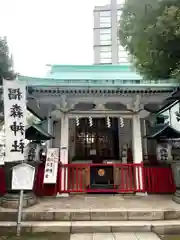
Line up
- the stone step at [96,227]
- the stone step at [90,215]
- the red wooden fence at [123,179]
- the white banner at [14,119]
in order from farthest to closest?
1. the red wooden fence at [123,179]
2. the stone step at [90,215]
3. the white banner at [14,119]
4. the stone step at [96,227]

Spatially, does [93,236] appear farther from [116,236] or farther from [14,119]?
[14,119]

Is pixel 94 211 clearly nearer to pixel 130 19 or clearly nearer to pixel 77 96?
pixel 77 96

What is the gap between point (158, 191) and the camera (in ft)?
24.6

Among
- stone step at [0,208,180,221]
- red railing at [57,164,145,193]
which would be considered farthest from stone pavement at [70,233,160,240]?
red railing at [57,164,145,193]

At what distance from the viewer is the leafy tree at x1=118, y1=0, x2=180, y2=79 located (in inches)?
177

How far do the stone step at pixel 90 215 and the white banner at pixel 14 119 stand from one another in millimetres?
1503

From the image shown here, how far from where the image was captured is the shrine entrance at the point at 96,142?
1037cm

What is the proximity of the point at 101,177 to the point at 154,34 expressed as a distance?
5.11 m

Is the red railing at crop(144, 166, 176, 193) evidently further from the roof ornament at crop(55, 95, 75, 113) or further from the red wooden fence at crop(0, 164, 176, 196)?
the roof ornament at crop(55, 95, 75, 113)

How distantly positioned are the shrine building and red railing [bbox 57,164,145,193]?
29cm

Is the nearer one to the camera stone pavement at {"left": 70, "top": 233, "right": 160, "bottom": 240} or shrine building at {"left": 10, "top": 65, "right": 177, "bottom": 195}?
stone pavement at {"left": 70, "top": 233, "right": 160, "bottom": 240}

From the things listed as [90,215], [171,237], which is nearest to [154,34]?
[171,237]

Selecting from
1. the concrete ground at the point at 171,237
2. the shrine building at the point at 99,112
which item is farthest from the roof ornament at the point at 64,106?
the concrete ground at the point at 171,237

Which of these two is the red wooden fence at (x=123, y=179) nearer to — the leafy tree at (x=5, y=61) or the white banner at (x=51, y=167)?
the white banner at (x=51, y=167)
